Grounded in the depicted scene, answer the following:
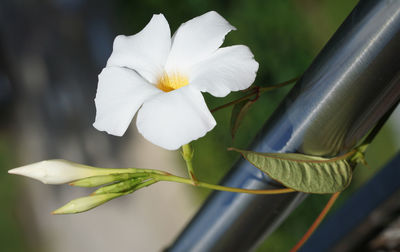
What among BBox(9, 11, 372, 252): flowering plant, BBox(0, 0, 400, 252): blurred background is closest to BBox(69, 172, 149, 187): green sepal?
BBox(9, 11, 372, 252): flowering plant

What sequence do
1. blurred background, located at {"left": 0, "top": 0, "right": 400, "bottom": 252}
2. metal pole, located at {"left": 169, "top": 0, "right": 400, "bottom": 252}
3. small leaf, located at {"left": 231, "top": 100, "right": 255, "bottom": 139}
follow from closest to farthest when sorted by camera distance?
metal pole, located at {"left": 169, "top": 0, "right": 400, "bottom": 252} → small leaf, located at {"left": 231, "top": 100, "right": 255, "bottom": 139} → blurred background, located at {"left": 0, "top": 0, "right": 400, "bottom": 252}

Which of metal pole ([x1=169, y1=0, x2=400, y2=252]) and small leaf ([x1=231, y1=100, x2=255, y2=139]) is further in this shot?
small leaf ([x1=231, y1=100, x2=255, y2=139])

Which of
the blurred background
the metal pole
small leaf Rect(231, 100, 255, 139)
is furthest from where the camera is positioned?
the blurred background

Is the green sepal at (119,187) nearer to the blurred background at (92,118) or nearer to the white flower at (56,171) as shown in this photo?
the white flower at (56,171)

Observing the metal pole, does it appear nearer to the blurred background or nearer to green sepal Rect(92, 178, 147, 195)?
green sepal Rect(92, 178, 147, 195)

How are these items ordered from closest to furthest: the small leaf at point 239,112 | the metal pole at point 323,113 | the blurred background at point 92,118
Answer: the metal pole at point 323,113 < the small leaf at point 239,112 < the blurred background at point 92,118

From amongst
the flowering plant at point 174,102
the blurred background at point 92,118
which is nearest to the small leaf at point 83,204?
the flowering plant at point 174,102
